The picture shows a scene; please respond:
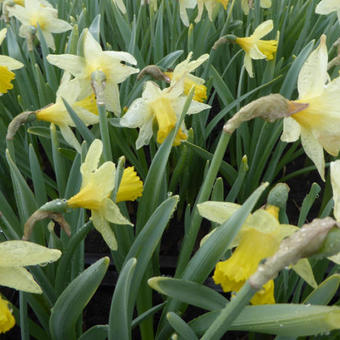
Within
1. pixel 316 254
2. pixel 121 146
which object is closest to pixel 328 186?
pixel 121 146

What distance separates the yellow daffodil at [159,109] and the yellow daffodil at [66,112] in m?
0.11

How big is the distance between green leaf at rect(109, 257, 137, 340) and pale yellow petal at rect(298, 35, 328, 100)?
45 cm

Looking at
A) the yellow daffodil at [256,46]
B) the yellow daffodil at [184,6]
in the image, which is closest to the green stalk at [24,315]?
the yellow daffodil at [256,46]

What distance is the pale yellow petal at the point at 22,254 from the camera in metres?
0.62

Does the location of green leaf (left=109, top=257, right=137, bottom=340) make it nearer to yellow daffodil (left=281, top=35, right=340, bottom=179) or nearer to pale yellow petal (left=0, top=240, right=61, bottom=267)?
pale yellow petal (left=0, top=240, right=61, bottom=267)

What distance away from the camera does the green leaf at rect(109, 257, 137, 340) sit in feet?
2.06

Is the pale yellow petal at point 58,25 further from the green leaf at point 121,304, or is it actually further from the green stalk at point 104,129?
the green leaf at point 121,304

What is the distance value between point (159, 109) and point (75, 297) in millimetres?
464

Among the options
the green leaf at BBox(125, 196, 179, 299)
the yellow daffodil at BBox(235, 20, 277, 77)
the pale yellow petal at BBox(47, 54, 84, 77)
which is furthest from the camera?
the yellow daffodil at BBox(235, 20, 277, 77)

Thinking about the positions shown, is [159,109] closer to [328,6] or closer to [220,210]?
[220,210]

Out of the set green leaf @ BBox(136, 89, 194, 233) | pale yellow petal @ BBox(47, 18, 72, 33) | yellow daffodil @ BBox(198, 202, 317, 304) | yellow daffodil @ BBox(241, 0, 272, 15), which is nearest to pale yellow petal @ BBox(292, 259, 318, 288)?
yellow daffodil @ BBox(198, 202, 317, 304)

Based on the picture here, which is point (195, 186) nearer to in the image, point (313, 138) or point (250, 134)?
point (250, 134)

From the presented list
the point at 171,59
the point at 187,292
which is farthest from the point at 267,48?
the point at 187,292

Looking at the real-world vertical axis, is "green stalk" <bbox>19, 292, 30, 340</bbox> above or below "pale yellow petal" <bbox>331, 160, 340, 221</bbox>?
below
